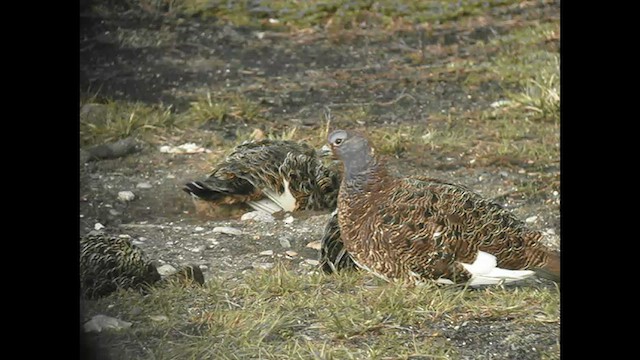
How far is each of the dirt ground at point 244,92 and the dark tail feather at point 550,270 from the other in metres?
0.05

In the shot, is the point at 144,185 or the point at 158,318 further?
the point at 144,185

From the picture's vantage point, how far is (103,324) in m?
3.69

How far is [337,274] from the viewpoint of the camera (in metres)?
3.71

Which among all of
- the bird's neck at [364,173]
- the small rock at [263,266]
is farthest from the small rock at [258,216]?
the bird's neck at [364,173]

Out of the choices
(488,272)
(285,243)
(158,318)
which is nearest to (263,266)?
(285,243)

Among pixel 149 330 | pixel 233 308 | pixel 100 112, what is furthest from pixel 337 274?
pixel 100 112

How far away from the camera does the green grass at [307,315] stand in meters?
3.60

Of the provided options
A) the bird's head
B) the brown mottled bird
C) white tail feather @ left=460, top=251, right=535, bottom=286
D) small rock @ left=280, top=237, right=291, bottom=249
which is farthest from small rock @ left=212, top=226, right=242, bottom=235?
white tail feather @ left=460, top=251, right=535, bottom=286

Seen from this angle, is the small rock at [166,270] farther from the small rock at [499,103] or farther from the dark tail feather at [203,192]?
the small rock at [499,103]

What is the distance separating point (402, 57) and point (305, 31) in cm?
28

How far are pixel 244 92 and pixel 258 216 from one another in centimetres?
35

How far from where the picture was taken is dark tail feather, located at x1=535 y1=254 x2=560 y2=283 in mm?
3738

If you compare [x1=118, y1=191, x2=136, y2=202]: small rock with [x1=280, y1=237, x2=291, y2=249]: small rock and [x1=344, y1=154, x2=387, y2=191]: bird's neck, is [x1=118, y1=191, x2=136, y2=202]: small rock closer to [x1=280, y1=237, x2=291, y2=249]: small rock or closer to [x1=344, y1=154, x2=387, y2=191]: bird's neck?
[x1=280, y1=237, x2=291, y2=249]: small rock

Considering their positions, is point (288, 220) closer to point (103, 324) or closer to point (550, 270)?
point (103, 324)
